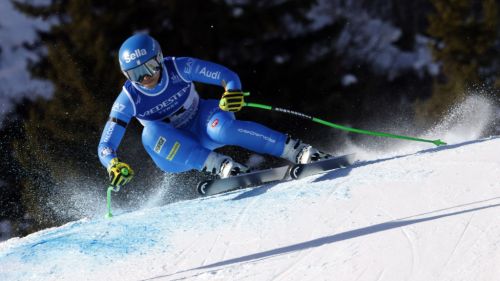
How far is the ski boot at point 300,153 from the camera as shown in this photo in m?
4.38

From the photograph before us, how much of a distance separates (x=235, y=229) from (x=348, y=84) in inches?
283

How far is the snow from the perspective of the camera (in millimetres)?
2619

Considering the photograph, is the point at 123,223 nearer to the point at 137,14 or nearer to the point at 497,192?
the point at 497,192

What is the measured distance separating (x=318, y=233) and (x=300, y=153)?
1401 millimetres

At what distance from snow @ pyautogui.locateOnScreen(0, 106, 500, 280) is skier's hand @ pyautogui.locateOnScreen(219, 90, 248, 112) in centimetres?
53

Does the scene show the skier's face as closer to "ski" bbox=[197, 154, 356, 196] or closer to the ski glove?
the ski glove

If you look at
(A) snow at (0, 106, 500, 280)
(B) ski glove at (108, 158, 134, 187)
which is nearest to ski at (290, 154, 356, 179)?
(A) snow at (0, 106, 500, 280)

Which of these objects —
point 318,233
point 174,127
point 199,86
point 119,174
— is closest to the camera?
point 318,233

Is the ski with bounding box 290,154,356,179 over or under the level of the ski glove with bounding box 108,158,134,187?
over

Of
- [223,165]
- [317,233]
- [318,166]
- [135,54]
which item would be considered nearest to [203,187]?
[223,165]

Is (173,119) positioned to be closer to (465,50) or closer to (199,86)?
(199,86)

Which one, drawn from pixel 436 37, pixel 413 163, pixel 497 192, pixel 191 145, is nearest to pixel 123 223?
pixel 191 145

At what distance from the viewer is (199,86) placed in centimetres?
834

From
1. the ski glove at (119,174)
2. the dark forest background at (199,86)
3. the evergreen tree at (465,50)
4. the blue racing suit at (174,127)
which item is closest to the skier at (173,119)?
the blue racing suit at (174,127)
